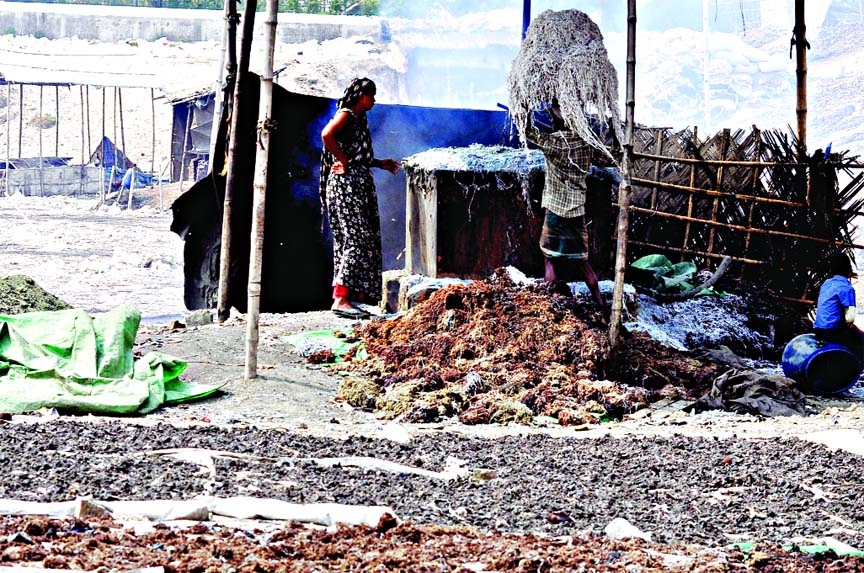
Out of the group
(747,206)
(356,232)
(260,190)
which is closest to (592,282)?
(356,232)

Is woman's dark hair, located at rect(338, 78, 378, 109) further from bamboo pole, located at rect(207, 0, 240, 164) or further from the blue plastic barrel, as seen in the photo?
the blue plastic barrel

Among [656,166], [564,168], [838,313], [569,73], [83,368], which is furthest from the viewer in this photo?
[656,166]

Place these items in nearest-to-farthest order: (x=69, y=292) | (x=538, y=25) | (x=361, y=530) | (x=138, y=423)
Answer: (x=361, y=530) → (x=138, y=423) → (x=538, y=25) → (x=69, y=292)

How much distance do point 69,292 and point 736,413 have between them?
10.5 meters

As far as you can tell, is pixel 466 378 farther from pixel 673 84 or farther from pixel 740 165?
pixel 673 84

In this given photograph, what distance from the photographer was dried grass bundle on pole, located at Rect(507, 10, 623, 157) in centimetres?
725

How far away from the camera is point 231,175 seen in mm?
8891

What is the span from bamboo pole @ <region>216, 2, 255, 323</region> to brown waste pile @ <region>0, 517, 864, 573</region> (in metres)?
5.27

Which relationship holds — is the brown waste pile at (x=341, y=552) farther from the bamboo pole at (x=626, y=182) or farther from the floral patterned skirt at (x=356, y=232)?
the floral patterned skirt at (x=356, y=232)

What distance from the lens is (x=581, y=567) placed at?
11.2ft

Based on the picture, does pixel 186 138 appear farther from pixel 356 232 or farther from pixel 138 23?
pixel 356 232

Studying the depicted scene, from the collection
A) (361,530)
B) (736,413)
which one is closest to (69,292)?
(736,413)

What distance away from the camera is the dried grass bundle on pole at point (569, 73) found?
7250mm

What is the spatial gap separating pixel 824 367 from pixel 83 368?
4.70 meters
